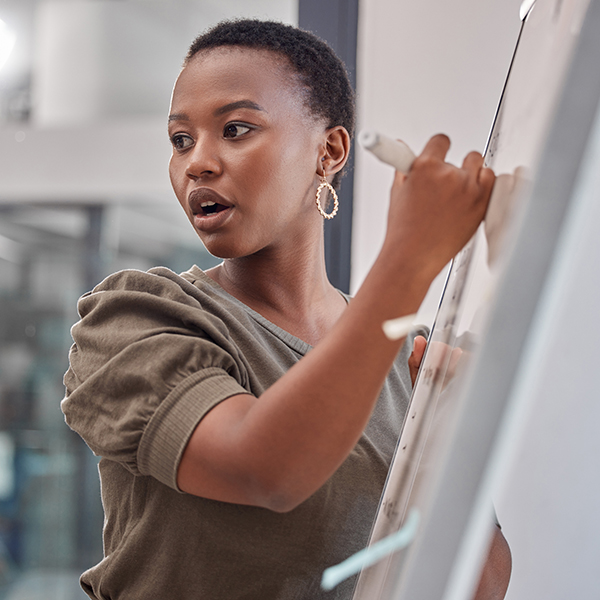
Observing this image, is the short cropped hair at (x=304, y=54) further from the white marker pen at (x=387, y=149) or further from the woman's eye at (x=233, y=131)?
the white marker pen at (x=387, y=149)

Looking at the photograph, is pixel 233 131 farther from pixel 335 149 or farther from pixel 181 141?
pixel 335 149

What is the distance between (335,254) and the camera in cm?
139

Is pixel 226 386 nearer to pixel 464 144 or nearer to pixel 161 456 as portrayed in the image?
pixel 161 456

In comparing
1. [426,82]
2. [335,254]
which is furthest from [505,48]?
[335,254]

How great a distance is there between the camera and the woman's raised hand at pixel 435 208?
0.40 metres

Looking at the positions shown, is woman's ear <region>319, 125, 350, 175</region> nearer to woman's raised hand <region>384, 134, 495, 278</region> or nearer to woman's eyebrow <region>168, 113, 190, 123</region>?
woman's eyebrow <region>168, 113, 190, 123</region>

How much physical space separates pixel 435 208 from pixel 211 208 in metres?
0.37

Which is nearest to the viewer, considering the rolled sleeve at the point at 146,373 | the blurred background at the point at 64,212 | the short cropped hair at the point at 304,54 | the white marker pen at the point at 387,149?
the white marker pen at the point at 387,149

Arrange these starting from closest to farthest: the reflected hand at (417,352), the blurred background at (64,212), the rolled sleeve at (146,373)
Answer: the rolled sleeve at (146,373) → the reflected hand at (417,352) → the blurred background at (64,212)

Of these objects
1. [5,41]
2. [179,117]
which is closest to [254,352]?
[179,117]

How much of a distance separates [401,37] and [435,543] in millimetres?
1286

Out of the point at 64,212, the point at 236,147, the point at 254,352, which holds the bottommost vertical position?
the point at 64,212

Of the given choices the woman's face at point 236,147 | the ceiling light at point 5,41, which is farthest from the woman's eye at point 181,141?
the ceiling light at point 5,41

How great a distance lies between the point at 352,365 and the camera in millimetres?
425
